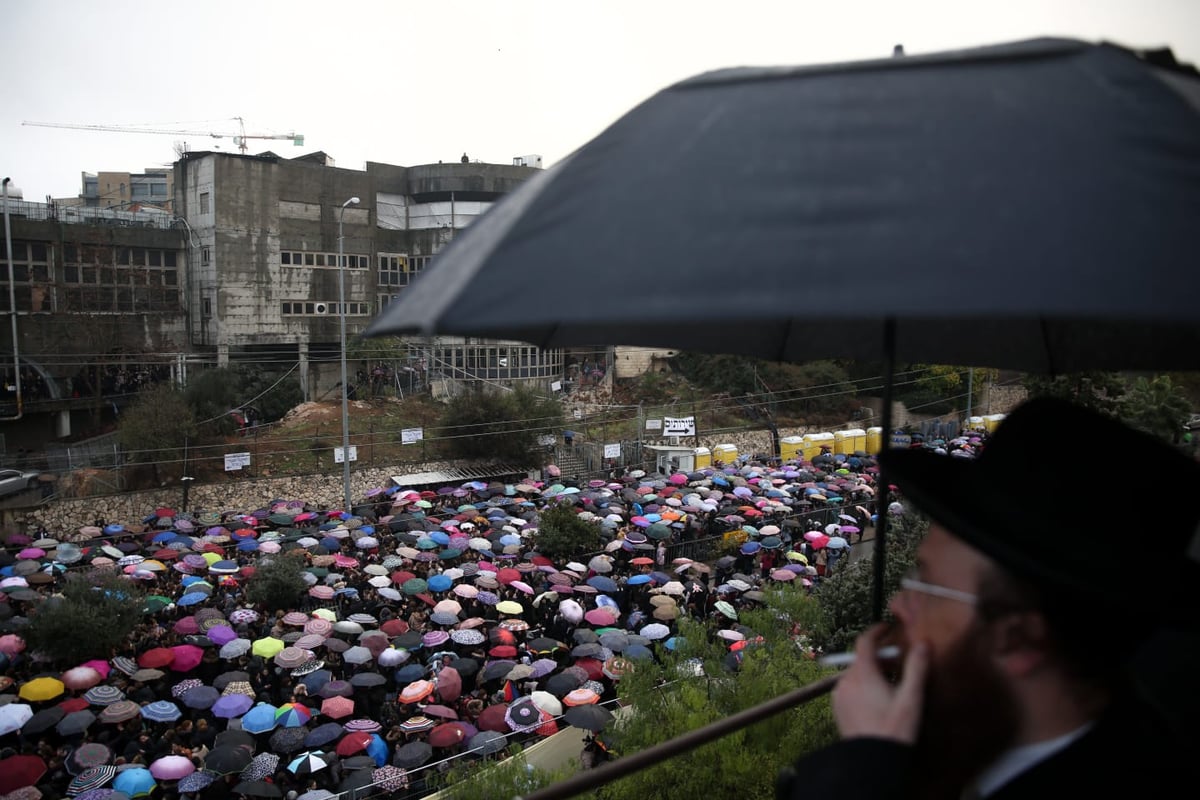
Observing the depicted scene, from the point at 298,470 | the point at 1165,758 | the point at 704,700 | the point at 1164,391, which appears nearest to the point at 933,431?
the point at 1164,391

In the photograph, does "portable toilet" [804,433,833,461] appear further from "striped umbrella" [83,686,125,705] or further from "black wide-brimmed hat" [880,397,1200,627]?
"black wide-brimmed hat" [880,397,1200,627]

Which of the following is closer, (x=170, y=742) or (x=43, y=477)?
(x=170, y=742)

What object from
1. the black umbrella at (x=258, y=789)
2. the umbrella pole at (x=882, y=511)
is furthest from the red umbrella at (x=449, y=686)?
the umbrella pole at (x=882, y=511)

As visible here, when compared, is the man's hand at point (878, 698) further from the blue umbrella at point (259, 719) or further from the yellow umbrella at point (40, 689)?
the yellow umbrella at point (40, 689)

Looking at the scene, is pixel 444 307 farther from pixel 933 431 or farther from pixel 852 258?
pixel 933 431

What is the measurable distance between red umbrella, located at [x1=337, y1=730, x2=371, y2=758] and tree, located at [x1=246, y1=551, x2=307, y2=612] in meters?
4.65

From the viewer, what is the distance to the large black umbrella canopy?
0.92 meters

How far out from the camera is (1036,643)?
106cm

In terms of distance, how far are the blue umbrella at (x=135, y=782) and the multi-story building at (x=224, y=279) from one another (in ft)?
74.4

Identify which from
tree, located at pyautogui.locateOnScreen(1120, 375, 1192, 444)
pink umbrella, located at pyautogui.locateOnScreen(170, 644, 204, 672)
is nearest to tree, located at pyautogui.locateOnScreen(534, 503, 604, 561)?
pink umbrella, located at pyautogui.locateOnScreen(170, 644, 204, 672)

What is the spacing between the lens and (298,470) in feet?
85.0

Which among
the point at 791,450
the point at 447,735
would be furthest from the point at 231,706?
the point at 791,450

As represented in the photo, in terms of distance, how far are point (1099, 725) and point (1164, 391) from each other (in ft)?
73.0

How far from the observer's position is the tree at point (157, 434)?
24094 millimetres
